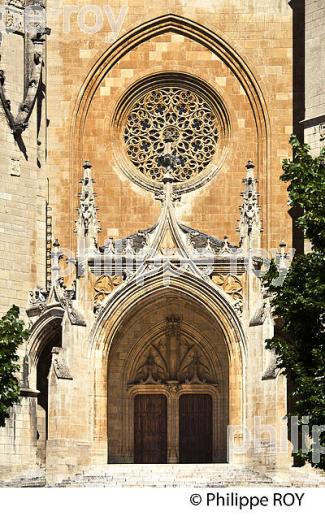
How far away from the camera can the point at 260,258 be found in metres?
45.1

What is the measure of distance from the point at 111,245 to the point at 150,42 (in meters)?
7.17

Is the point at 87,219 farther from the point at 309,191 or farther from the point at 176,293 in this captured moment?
the point at 309,191

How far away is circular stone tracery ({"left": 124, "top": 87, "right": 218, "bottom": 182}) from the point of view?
Result: 49.7 meters

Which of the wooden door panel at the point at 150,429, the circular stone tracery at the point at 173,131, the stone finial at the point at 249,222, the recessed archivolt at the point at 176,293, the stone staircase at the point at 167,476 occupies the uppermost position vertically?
the circular stone tracery at the point at 173,131

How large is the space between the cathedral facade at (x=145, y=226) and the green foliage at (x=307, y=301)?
9049mm

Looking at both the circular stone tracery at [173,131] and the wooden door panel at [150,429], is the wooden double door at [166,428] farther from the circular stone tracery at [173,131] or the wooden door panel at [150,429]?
the circular stone tracery at [173,131]

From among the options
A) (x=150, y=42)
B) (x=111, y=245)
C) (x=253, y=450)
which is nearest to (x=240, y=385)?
(x=253, y=450)

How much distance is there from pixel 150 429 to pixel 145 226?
210 inches

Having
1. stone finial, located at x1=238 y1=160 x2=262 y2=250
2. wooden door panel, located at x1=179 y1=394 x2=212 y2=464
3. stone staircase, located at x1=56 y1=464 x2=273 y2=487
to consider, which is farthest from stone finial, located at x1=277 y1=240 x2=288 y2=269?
stone staircase, located at x1=56 y1=464 x2=273 y2=487

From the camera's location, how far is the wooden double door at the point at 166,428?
154ft

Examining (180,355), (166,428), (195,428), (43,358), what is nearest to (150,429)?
(166,428)

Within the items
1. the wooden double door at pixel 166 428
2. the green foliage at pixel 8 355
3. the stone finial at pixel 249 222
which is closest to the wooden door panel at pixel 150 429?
the wooden double door at pixel 166 428

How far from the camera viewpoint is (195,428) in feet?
155

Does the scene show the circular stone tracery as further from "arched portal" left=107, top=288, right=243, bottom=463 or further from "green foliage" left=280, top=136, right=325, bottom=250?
"green foliage" left=280, top=136, right=325, bottom=250
